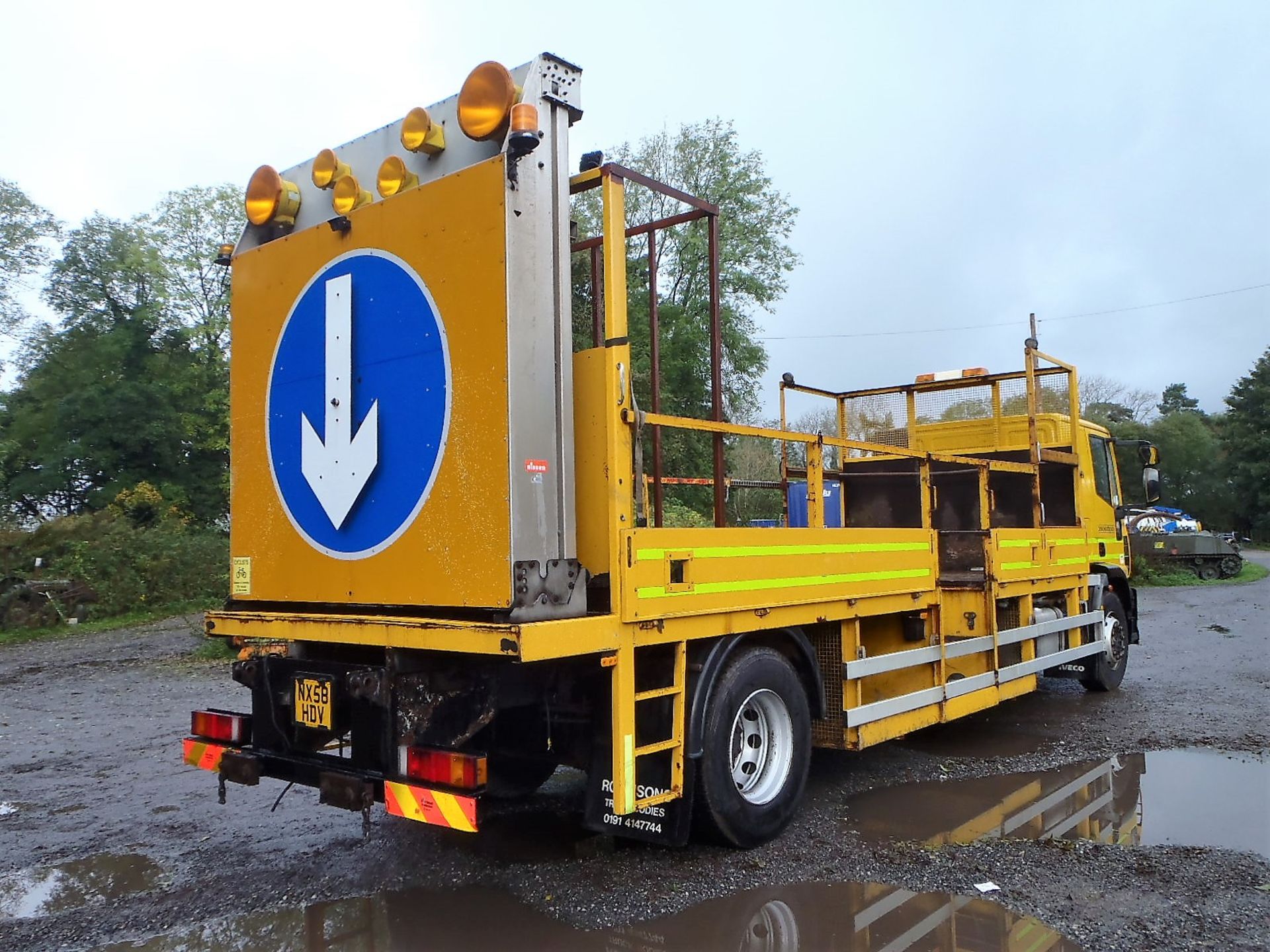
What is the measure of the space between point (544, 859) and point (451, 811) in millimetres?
1143

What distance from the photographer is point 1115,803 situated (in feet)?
17.8

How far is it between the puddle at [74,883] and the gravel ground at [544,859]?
0.01m

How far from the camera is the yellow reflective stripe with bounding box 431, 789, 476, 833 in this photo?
3574 millimetres

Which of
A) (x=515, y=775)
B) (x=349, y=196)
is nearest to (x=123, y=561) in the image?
(x=515, y=775)

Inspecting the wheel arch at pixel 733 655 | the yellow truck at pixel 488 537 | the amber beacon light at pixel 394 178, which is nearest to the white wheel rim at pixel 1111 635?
the yellow truck at pixel 488 537

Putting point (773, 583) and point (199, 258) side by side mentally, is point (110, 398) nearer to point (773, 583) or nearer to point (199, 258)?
point (199, 258)

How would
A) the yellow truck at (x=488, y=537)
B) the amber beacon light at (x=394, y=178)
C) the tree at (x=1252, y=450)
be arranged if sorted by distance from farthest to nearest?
the tree at (x=1252, y=450)
the amber beacon light at (x=394, y=178)
the yellow truck at (x=488, y=537)

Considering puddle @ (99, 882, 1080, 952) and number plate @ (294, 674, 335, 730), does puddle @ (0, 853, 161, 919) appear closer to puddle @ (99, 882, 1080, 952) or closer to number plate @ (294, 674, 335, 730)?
puddle @ (99, 882, 1080, 952)

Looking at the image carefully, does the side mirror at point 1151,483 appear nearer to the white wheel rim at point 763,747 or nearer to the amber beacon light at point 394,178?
the white wheel rim at point 763,747

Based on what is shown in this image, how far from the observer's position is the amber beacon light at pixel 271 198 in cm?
479

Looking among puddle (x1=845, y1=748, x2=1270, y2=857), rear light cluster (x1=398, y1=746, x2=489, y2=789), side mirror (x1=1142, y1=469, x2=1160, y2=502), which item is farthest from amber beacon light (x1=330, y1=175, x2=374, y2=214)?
side mirror (x1=1142, y1=469, x2=1160, y2=502)

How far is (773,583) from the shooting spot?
456 centimetres

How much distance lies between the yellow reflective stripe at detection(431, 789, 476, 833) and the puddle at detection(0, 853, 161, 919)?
1742mm

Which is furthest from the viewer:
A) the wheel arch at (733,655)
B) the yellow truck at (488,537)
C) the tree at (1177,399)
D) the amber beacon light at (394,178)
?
the tree at (1177,399)
